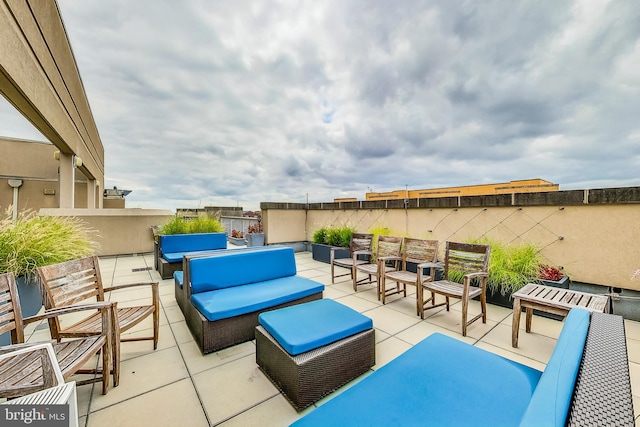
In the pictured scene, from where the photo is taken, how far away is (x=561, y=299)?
2326 mm

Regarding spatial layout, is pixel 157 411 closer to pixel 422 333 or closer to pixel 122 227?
pixel 422 333

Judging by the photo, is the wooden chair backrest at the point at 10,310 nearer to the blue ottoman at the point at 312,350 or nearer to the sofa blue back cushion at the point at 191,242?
the blue ottoman at the point at 312,350

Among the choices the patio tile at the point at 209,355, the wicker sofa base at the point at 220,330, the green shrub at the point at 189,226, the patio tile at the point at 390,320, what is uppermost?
the green shrub at the point at 189,226

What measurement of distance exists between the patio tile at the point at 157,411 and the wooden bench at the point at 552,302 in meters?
2.69

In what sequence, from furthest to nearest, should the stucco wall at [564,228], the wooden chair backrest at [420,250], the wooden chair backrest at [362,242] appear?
the wooden chair backrest at [362,242], the wooden chair backrest at [420,250], the stucco wall at [564,228]

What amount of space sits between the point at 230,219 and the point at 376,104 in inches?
257

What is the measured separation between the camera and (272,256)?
3076 mm

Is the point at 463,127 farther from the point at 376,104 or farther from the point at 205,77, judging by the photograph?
the point at 205,77

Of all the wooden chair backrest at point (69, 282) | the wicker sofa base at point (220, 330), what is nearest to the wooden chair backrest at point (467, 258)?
the wicker sofa base at point (220, 330)

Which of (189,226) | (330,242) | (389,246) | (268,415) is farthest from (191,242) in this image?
(268,415)

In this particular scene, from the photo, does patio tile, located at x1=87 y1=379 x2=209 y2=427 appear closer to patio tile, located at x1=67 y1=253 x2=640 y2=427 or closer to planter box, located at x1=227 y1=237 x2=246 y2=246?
patio tile, located at x1=67 y1=253 x2=640 y2=427

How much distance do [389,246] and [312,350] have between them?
2.70m

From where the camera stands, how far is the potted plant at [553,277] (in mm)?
3141

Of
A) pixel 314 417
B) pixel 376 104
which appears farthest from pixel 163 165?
pixel 314 417
